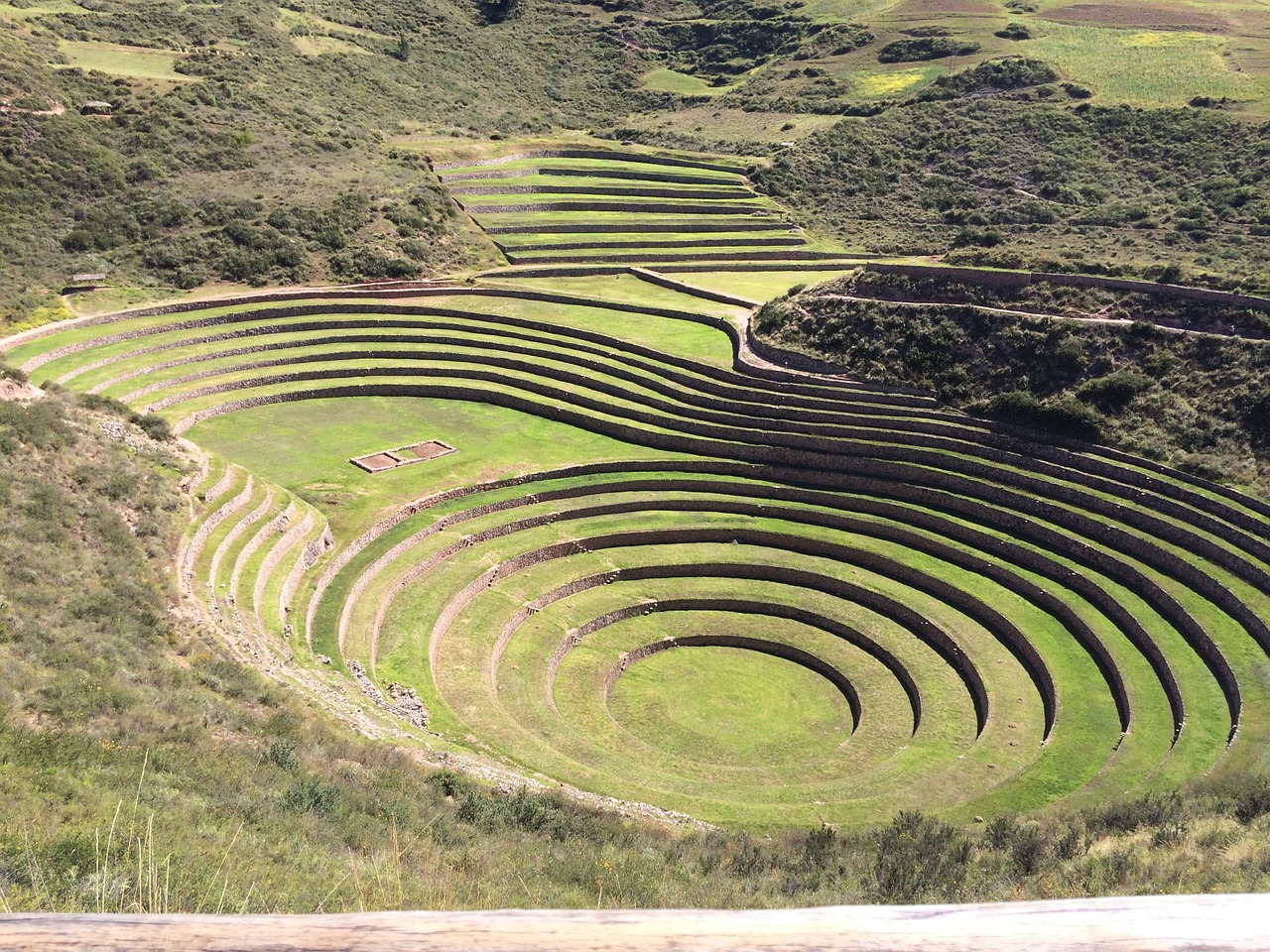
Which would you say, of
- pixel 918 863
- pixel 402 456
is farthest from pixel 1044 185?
pixel 918 863

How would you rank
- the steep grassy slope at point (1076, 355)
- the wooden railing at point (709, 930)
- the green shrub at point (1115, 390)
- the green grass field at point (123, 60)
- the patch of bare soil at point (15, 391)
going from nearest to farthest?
1. the wooden railing at point (709, 930)
2. the patch of bare soil at point (15, 391)
3. the steep grassy slope at point (1076, 355)
4. the green shrub at point (1115, 390)
5. the green grass field at point (123, 60)

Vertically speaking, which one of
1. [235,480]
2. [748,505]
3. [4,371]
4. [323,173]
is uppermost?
[323,173]

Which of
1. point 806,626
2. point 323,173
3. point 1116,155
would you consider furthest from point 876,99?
point 806,626

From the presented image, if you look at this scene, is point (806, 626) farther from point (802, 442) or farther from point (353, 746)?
point (353, 746)

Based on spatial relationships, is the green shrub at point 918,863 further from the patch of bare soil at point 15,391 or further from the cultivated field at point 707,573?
the patch of bare soil at point 15,391

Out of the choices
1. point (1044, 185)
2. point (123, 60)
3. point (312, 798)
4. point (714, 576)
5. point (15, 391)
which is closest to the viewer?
point (312, 798)

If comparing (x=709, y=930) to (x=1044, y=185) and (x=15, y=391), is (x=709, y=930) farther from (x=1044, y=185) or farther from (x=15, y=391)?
(x=1044, y=185)

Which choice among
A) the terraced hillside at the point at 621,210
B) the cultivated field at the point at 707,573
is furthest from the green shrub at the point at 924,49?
the cultivated field at the point at 707,573
